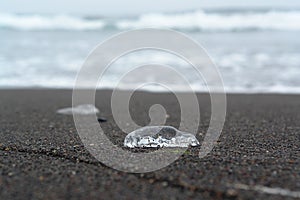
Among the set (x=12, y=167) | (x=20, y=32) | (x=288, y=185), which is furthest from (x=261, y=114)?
(x=20, y=32)

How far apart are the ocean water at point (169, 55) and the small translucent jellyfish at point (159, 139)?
4104mm

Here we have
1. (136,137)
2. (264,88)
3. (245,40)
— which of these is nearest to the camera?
(136,137)

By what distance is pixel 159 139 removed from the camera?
314 centimetres

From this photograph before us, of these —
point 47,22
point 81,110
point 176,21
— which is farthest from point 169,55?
point 47,22

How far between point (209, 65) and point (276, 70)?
58.5 inches

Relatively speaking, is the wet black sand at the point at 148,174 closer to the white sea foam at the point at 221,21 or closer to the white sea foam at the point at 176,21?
the white sea foam at the point at 221,21

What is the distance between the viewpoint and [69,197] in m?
2.15

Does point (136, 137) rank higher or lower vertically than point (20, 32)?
lower

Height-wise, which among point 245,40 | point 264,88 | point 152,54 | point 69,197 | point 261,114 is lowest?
point 69,197

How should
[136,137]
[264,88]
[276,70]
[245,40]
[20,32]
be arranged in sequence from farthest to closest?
[20,32]
[245,40]
[276,70]
[264,88]
[136,137]

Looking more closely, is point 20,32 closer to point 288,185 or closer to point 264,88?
point 264,88

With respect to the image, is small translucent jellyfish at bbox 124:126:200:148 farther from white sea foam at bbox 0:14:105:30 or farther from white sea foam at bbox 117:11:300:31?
white sea foam at bbox 0:14:105:30

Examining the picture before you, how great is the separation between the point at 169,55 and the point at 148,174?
8164 millimetres

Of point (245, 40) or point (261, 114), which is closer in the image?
point (261, 114)
